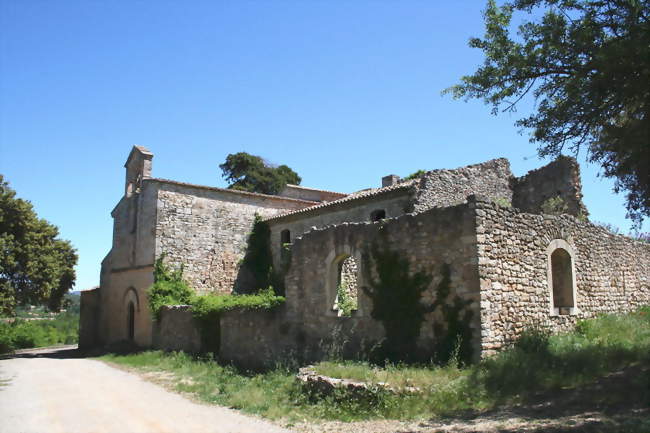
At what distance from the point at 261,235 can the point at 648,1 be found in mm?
21210

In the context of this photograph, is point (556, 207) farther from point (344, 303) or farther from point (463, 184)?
point (344, 303)

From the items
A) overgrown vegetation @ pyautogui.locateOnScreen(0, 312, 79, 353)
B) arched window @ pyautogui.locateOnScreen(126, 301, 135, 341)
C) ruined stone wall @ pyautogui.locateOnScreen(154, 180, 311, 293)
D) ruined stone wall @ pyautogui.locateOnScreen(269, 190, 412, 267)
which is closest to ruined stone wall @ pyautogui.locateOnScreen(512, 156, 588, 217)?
ruined stone wall @ pyautogui.locateOnScreen(269, 190, 412, 267)

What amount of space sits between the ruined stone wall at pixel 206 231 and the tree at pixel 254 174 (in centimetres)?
2457

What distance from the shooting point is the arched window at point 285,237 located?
25913 millimetres

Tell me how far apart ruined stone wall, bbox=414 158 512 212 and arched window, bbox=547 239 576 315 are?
229 inches

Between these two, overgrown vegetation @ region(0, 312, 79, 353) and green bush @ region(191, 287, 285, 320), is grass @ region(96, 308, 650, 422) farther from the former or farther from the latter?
overgrown vegetation @ region(0, 312, 79, 353)

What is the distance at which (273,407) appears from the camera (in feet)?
34.7

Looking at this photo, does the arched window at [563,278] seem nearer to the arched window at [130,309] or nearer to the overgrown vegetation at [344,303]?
the overgrown vegetation at [344,303]

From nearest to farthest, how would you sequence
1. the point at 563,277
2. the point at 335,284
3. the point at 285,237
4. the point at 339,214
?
the point at 563,277, the point at 335,284, the point at 339,214, the point at 285,237

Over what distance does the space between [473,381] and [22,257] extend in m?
21.7

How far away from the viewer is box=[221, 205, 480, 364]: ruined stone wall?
1118 cm

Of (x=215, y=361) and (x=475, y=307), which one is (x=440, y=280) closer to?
(x=475, y=307)

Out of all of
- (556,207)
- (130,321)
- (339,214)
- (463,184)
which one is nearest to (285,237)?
(339,214)

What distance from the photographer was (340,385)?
33.1 feet
